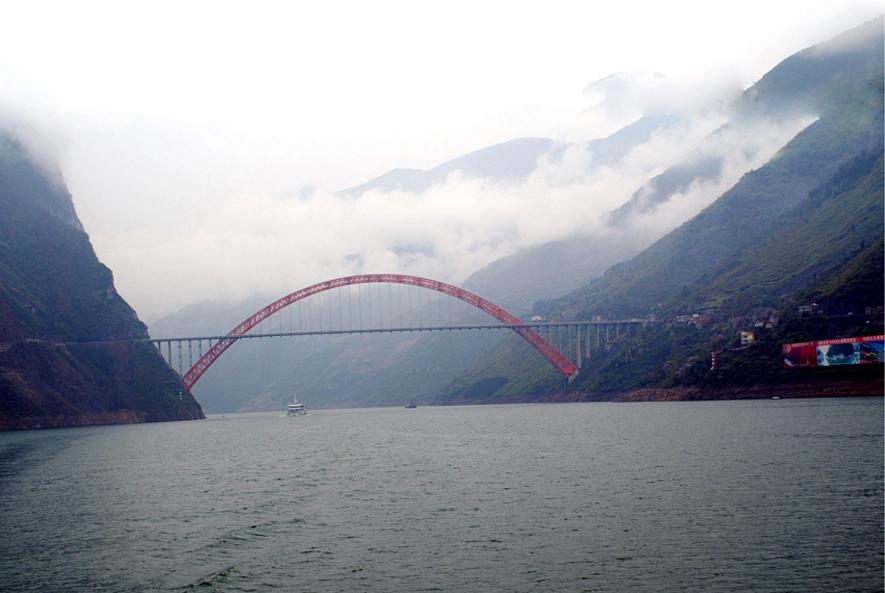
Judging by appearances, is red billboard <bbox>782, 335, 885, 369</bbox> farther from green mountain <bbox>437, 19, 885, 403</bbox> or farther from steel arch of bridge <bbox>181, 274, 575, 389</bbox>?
steel arch of bridge <bbox>181, 274, 575, 389</bbox>

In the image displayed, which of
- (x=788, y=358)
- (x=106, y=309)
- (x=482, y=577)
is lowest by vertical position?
(x=482, y=577)

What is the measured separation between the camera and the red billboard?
3263 inches

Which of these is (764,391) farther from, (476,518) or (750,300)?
(476,518)

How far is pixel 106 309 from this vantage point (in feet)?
431

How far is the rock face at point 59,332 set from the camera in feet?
330

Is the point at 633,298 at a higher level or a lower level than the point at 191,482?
higher

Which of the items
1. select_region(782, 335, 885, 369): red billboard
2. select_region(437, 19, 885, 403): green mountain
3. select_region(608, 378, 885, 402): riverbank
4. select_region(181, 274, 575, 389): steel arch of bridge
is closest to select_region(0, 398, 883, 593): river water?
select_region(608, 378, 885, 402): riverbank

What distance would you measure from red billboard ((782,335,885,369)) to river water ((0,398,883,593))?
3568 centimetres

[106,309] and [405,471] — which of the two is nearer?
[405,471]

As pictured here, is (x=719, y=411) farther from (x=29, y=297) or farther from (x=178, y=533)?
(x=29, y=297)

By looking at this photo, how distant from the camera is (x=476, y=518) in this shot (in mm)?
27953

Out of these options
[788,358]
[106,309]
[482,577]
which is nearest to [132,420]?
[106,309]

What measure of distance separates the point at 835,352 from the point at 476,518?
73.5 meters

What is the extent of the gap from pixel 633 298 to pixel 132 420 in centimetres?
11330
